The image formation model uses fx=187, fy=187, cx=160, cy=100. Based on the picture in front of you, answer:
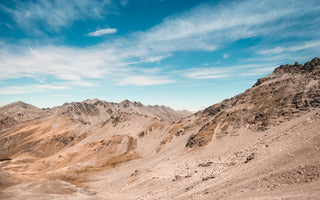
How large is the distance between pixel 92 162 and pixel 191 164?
81785 mm

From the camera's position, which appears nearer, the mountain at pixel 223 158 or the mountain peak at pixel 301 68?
the mountain at pixel 223 158

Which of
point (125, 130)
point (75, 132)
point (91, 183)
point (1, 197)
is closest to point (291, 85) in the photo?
point (91, 183)

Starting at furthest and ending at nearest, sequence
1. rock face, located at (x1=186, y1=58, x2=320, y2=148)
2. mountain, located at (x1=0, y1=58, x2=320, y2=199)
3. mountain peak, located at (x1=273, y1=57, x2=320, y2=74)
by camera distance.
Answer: mountain peak, located at (x1=273, y1=57, x2=320, y2=74) → rock face, located at (x1=186, y1=58, x2=320, y2=148) → mountain, located at (x1=0, y1=58, x2=320, y2=199)

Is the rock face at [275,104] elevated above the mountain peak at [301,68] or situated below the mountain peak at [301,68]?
below

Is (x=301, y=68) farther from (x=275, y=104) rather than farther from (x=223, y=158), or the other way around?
(x=223, y=158)

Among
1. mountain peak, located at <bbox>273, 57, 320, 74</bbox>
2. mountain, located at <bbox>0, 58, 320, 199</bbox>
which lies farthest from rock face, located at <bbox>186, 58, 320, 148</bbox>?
mountain, located at <bbox>0, 58, 320, 199</bbox>

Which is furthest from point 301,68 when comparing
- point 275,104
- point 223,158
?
point 223,158

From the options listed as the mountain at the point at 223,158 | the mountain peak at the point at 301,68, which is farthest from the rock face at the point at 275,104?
the mountain at the point at 223,158

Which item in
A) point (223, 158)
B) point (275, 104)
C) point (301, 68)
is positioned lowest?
point (223, 158)

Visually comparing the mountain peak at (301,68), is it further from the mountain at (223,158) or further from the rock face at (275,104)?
the mountain at (223,158)

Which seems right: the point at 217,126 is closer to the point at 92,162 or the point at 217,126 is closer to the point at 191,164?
the point at 191,164

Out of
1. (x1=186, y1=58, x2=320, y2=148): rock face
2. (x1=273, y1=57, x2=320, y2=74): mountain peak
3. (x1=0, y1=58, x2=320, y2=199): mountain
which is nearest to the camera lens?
(x1=0, y1=58, x2=320, y2=199): mountain

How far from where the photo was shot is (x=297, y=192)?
20.7 meters

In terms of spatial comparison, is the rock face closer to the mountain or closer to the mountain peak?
the mountain peak
